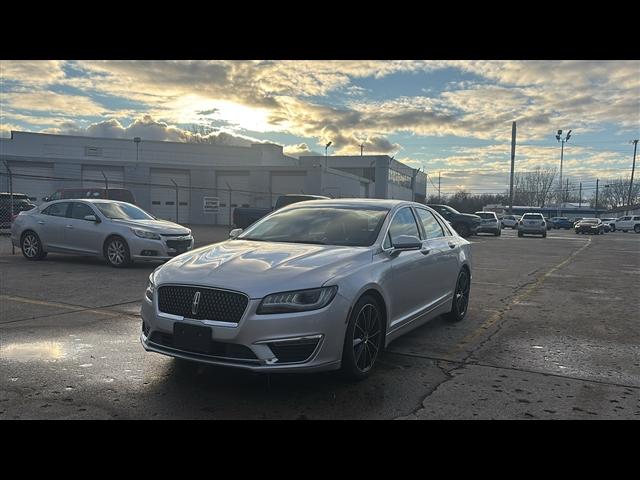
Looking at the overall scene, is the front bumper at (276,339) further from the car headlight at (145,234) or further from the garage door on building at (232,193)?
the garage door on building at (232,193)

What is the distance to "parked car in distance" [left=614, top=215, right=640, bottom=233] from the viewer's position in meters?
54.6

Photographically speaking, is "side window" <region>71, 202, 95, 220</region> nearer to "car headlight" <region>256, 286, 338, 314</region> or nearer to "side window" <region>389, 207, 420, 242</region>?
"side window" <region>389, 207, 420, 242</region>

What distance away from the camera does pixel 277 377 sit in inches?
175

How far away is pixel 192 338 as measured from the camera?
3936mm

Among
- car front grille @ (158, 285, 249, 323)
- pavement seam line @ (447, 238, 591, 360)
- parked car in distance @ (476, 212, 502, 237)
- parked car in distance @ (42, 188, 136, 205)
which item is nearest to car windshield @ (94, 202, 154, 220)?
car front grille @ (158, 285, 249, 323)

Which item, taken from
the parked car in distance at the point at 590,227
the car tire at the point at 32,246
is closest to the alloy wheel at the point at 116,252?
the car tire at the point at 32,246

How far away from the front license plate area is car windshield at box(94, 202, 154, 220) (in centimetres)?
810

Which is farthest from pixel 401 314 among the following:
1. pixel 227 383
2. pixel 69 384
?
pixel 69 384

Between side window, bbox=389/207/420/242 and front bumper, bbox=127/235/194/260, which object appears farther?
front bumper, bbox=127/235/194/260

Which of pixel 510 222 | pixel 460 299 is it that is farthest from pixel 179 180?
pixel 510 222

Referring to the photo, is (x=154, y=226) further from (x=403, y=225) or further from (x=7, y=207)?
(x=7, y=207)

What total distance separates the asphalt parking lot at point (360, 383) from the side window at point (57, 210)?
4053 mm

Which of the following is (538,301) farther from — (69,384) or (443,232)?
(69,384)

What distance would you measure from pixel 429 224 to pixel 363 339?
2527 mm
